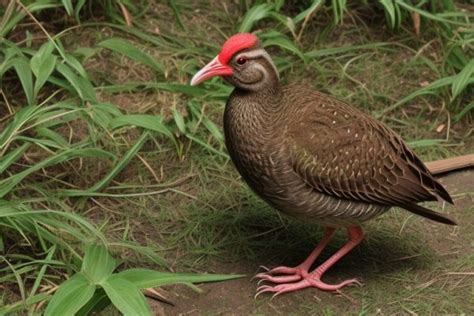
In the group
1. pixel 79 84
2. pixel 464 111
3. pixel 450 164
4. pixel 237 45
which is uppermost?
pixel 237 45

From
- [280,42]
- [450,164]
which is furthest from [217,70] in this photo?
[450,164]

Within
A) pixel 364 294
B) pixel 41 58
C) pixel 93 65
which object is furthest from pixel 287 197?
pixel 93 65

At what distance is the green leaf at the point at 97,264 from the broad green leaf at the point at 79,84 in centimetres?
127

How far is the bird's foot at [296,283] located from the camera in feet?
16.6

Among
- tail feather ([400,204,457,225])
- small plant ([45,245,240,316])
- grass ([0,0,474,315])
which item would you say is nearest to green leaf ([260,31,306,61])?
grass ([0,0,474,315])

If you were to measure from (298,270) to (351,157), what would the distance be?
2.19ft

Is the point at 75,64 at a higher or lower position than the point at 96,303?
higher

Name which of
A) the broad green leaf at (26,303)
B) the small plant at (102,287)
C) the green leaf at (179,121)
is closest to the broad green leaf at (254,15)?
the green leaf at (179,121)

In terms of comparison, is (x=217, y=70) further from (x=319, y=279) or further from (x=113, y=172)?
(x=319, y=279)

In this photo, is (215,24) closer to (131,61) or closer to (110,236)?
(131,61)

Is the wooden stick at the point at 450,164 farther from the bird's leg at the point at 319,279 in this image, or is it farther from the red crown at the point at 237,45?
the red crown at the point at 237,45

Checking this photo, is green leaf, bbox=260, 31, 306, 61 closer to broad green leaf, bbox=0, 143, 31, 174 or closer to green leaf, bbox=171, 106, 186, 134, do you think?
green leaf, bbox=171, 106, 186, 134

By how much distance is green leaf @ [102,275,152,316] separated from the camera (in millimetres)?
4238

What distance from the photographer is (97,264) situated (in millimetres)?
4516
